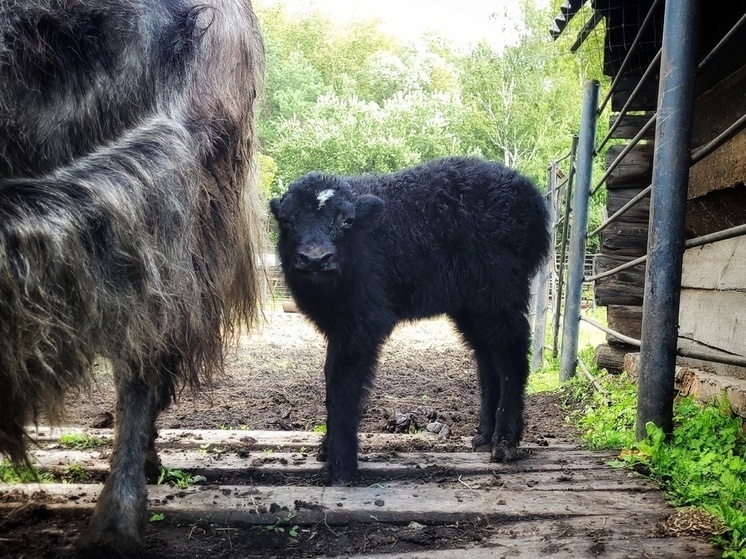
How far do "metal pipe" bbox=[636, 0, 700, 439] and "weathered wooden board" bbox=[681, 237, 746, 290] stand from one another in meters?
0.77

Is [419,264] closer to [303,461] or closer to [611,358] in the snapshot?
[303,461]

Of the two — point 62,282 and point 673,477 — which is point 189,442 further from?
point 673,477

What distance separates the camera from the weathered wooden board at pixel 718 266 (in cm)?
352

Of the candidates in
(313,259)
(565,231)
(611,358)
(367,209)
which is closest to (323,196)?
(367,209)

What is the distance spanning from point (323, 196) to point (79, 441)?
1750 mm

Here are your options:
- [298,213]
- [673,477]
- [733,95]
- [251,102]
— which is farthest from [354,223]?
[733,95]

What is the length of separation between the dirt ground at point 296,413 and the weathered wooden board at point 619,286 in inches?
34.6

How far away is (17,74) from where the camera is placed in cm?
185

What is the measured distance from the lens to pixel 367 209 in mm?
3648

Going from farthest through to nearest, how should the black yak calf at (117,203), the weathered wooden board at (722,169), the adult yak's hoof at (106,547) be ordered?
1. the weathered wooden board at (722,169)
2. the adult yak's hoof at (106,547)
3. the black yak calf at (117,203)

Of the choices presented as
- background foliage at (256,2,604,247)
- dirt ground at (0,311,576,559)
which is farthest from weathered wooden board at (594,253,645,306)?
background foliage at (256,2,604,247)

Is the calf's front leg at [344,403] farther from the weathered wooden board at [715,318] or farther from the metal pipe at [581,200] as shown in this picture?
the metal pipe at [581,200]

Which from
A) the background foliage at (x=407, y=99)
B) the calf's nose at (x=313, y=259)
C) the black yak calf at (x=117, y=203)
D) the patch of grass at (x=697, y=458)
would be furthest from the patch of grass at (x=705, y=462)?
the background foliage at (x=407, y=99)

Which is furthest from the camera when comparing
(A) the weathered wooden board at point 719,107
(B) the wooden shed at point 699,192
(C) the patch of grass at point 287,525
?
(A) the weathered wooden board at point 719,107
